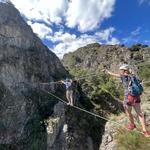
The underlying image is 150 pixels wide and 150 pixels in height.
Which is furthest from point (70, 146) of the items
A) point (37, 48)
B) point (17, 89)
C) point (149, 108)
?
point (37, 48)

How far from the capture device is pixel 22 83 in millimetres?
31156

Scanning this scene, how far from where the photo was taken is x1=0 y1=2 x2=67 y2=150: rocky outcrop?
2842 cm

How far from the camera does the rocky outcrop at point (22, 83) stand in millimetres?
28422

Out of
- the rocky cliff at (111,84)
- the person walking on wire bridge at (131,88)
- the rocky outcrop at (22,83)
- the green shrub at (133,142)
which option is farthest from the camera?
the rocky outcrop at (22,83)

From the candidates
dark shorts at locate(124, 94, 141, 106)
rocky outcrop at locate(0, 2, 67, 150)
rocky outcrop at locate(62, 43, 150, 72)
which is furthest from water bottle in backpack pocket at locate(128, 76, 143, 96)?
rocky outcrop at locate(62, 43, 150, 72)

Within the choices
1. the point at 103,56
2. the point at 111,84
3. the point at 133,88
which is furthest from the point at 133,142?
the point at 103,56

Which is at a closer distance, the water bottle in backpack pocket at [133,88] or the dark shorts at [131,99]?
the water bottle in backpack pocket at [133,88]

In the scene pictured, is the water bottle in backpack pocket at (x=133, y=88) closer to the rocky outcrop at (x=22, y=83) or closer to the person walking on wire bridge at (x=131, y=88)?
the person walking on wire bridge at (x=131, y=88)

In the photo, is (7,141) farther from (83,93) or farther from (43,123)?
(83,93)

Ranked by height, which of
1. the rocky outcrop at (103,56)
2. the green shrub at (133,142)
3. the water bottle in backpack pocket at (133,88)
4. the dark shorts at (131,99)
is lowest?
the green shrub at (133,142)

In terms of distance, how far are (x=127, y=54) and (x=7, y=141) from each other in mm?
58687

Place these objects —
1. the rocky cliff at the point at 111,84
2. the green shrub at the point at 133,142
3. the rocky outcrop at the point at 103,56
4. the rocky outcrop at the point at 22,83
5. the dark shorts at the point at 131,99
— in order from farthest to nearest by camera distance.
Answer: the rocky outcrop at the point at 103,56
the rocky outcrop at the point at 22,83
the rocky cliff at the point at 111,84
the green shrub at the point at 133,142
the dark shorts at the point at 131,99

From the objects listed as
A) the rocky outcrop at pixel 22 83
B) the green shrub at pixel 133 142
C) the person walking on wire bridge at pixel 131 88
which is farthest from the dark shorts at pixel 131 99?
the rocky outcrop at pixel 22 83

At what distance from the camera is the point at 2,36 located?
105 ft
